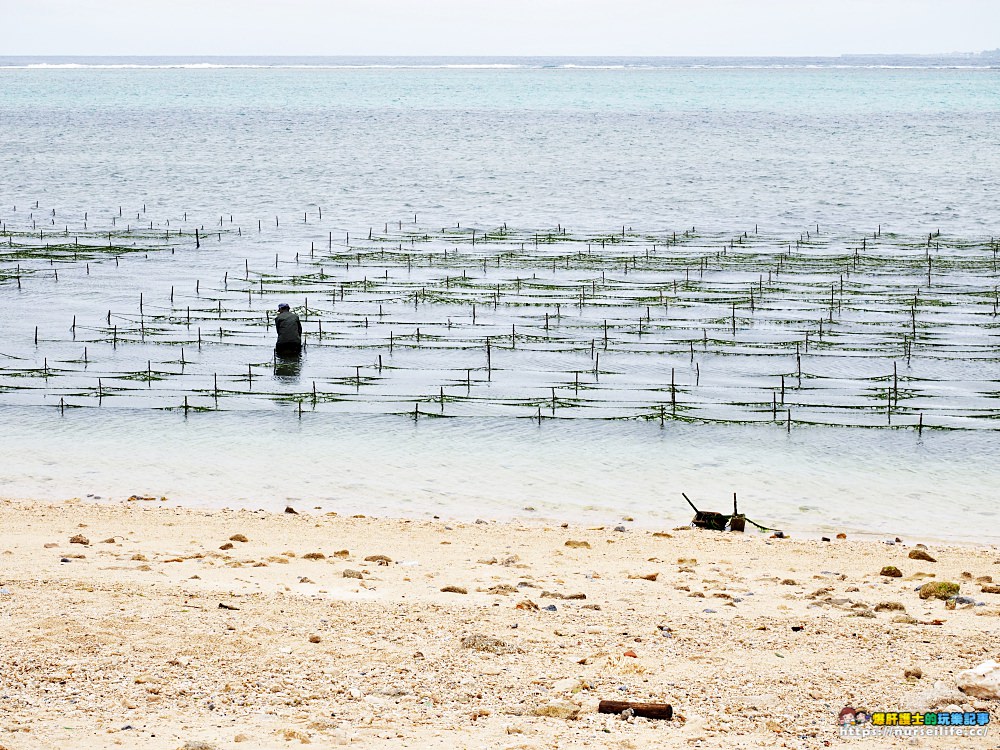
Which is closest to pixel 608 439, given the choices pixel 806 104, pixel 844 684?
pixel 844 684

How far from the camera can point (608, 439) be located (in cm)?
1780

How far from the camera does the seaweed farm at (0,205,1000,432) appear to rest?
19500 mm

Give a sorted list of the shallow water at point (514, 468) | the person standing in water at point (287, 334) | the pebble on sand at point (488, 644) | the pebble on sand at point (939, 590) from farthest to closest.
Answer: the person standing in water at point (287, 334) < the shallow water at point (514, 468) < the pebble on sand at point (939, 590) < the pebble on sand at point (488, 644)

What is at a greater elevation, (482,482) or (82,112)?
(82,112)

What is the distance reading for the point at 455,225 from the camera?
1612 inches

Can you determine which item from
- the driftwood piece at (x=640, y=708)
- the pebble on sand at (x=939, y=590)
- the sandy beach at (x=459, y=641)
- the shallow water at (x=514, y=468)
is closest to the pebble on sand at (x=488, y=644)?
the sandy beach at (x=459, y=641)

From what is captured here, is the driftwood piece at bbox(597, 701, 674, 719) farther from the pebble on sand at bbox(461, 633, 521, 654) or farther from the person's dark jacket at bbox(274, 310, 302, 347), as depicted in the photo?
the person's dark jacket at bbox(274, 310, 302, 347)

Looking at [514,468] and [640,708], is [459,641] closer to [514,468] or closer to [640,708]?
[640,708]

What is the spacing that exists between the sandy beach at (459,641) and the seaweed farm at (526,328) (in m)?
6.91

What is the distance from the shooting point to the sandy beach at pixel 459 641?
295 inches

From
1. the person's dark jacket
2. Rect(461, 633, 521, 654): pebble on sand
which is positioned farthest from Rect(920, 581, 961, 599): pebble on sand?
the person's dark jacket

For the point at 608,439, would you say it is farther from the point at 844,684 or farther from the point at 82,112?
the point at 82,112

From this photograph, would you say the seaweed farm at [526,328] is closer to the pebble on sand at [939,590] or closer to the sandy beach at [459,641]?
the sandy beach at [459,641]

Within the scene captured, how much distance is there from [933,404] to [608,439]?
5218 mm
